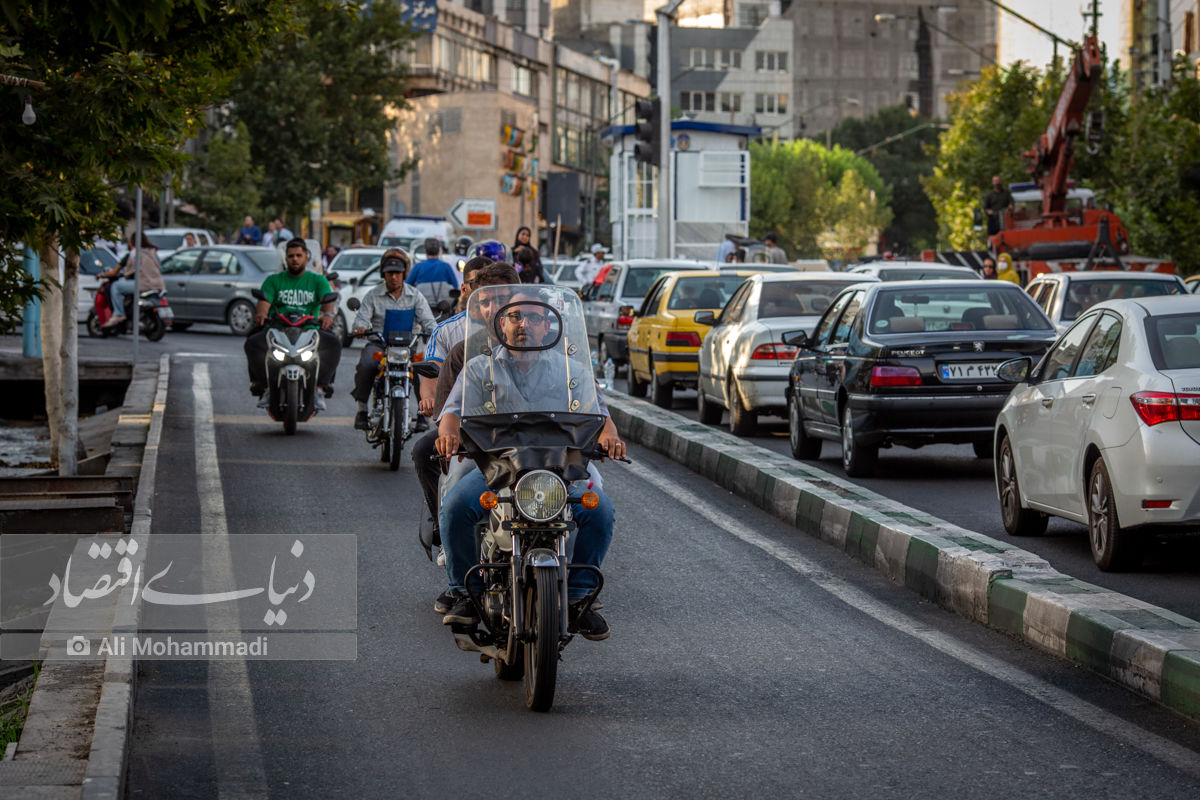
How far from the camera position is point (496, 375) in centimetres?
674

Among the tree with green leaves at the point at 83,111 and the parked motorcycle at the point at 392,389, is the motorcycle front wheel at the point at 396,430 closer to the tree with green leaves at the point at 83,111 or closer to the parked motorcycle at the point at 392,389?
the parked motorcycle at the point at 392,389

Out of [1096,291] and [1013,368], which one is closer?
[1013,368]

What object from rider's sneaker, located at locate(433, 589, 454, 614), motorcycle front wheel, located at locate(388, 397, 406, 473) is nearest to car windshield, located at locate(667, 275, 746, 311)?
motorcycle front wheel, located at locate(388, 397, 406, 473)

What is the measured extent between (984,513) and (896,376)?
181 centimetres

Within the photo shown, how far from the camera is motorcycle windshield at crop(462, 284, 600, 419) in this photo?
671 centimetres

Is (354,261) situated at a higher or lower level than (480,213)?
lower

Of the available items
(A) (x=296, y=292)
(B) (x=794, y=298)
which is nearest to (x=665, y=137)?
(B) (x=794, y=298)

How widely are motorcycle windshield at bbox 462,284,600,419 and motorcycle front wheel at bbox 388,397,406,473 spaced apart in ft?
25.1

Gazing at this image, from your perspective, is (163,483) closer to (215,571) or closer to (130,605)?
(215,571)

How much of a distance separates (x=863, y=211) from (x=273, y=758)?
109m

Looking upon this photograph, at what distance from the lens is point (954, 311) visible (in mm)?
14617

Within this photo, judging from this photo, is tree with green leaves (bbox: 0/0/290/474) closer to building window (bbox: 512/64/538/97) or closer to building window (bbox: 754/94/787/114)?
building window (bbox: 512/64/538/97)

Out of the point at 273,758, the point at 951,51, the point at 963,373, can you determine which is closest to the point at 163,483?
the point at 963,373

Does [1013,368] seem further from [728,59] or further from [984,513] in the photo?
[728,59]
